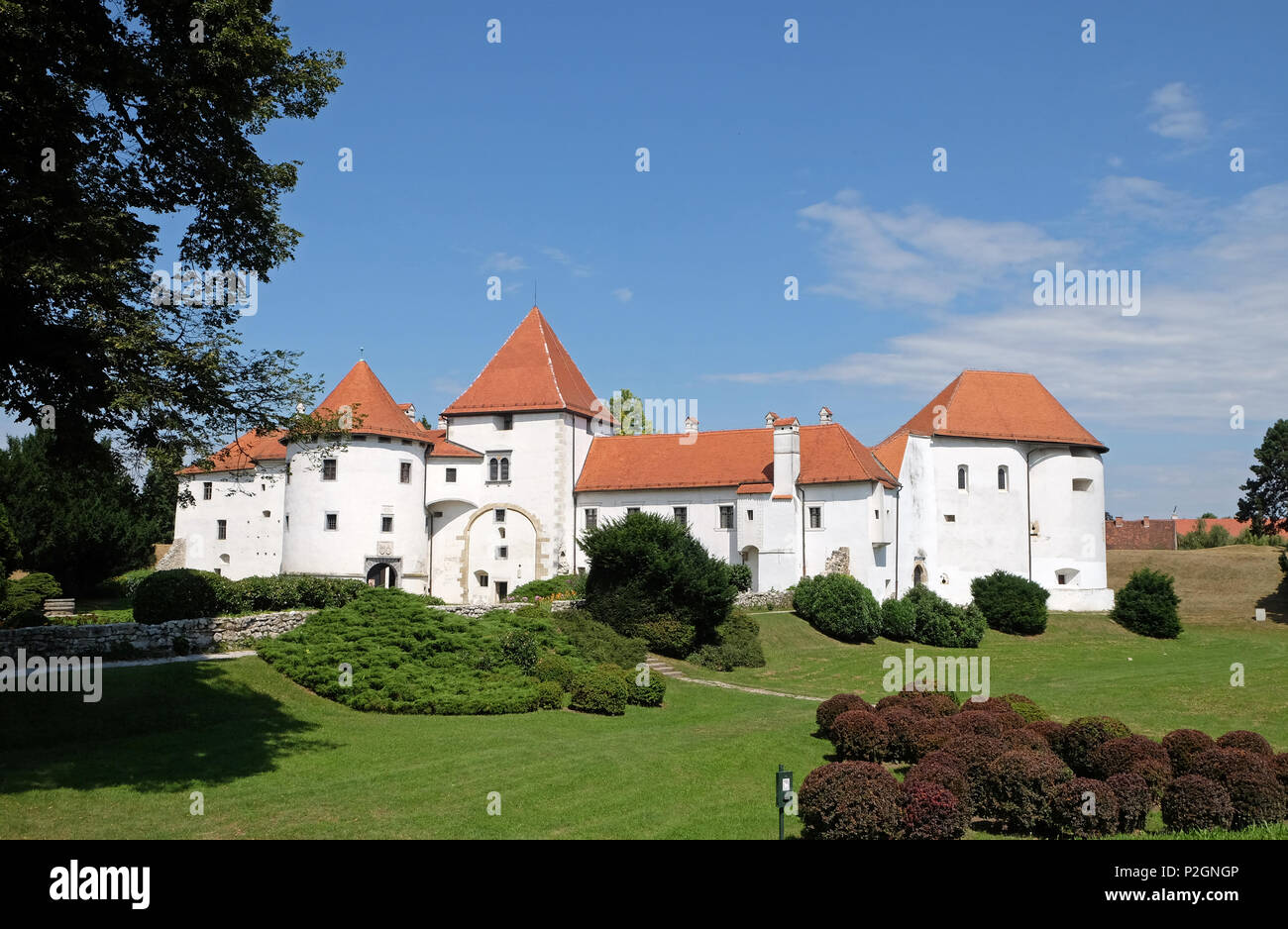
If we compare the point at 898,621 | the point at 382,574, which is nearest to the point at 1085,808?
the point at 898,621

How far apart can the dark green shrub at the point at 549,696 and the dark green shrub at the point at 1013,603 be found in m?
29.5

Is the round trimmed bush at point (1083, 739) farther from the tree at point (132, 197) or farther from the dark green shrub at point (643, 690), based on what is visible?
the tree at point (132, 197)

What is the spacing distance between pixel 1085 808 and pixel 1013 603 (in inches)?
1402

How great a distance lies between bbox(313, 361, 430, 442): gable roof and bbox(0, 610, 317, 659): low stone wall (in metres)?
16.8

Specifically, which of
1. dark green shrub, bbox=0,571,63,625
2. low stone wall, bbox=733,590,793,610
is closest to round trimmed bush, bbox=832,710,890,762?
low stone wall, bbox=733,590,793,610

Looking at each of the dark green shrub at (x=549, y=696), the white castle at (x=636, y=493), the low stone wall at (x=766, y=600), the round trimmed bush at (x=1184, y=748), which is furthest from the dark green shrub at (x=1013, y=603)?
the round trimmed bush at (x=1184, y=748)

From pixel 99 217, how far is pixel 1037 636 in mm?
42094

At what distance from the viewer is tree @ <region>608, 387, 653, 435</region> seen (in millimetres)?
72250

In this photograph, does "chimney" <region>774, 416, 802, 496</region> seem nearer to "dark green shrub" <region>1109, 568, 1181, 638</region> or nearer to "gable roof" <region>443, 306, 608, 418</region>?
"gable roof" <region>443, 306, 608, 418</region>

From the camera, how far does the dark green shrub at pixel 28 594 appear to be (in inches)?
1168

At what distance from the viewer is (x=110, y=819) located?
41.6 ft

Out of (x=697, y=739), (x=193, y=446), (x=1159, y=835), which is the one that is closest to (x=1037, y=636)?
(x=697, y=739)

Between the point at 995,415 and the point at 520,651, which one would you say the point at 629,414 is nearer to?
the point at 995,415

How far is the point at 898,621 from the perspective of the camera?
40.8 metres
